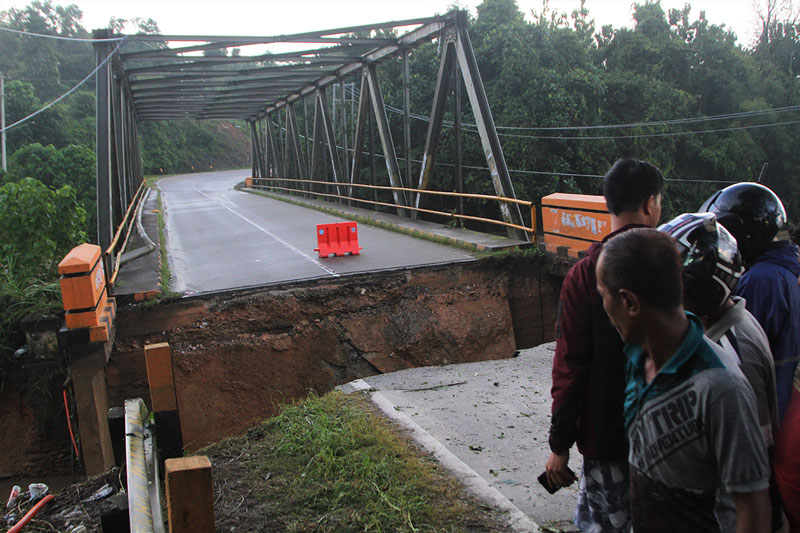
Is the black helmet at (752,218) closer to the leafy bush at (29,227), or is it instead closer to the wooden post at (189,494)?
the wooden post at (189,494)

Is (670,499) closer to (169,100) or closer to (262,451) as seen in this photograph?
(262,451)

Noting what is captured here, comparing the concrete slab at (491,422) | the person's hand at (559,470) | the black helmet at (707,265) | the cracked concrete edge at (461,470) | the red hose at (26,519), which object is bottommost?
the red hose at (26,519)

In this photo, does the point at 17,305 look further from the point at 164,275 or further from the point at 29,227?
the point at 29,227

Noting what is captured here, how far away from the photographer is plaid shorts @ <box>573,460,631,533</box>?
2457mm

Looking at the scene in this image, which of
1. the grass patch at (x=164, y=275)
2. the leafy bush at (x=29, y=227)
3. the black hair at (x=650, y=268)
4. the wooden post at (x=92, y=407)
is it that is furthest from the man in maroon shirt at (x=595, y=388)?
the leafy bush at (x=29, y=227)

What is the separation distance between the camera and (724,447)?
66.6 inches

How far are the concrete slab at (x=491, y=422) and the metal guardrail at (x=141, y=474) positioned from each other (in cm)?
177

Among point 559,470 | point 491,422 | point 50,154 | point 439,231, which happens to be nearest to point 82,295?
point 491,422

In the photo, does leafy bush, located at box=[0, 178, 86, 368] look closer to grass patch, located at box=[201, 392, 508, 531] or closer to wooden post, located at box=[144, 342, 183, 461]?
wooden post, located at box=[144, 342, 183, 461]

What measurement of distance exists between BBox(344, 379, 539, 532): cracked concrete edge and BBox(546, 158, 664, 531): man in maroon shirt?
892 mm

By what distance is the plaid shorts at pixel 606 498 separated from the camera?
2.46 metres

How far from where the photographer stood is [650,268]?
5.97 ft

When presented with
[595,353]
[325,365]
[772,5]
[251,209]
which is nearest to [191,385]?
[325,365]

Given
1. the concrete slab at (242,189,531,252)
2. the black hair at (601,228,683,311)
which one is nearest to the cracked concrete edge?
the black hair at (601,228,683,311)
